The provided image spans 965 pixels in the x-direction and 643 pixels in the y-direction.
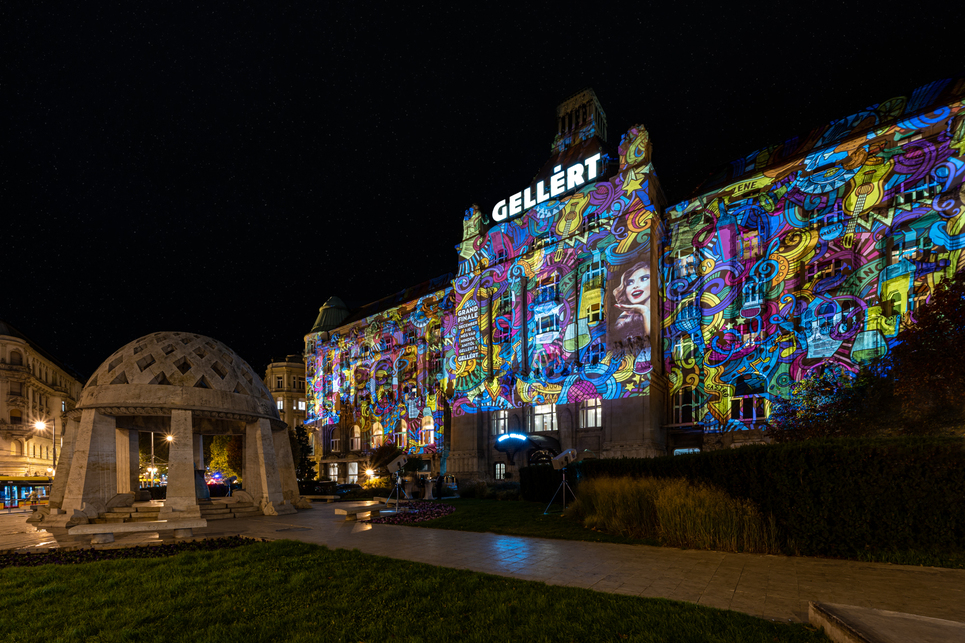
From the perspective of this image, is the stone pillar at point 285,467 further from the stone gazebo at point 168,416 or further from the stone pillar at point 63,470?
the stone pillar at point 63,470

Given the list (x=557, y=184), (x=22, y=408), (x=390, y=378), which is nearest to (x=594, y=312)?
(x=557, y=184)

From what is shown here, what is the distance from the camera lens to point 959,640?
5051mm

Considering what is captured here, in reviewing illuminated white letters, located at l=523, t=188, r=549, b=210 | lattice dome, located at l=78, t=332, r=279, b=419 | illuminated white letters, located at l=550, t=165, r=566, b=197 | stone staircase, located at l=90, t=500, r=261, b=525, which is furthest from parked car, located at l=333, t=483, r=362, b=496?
illuminated white letters, located at l=550, t=165, r=566, b=197

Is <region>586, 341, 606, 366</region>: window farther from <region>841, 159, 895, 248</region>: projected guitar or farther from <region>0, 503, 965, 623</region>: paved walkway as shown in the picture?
<region>0, 503, 965, 623</region>: paved walkway

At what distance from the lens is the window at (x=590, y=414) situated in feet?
135

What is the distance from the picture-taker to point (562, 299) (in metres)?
43.6

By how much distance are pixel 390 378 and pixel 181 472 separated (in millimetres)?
44189

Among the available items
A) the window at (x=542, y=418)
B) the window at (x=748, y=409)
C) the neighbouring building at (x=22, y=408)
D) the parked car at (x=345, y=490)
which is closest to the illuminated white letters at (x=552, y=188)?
the window at (x=542, y=418)

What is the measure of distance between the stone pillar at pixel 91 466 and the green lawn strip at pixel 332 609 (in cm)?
1209

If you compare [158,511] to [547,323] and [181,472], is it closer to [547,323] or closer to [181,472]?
[181,472]

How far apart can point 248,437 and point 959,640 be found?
25620 millimetres

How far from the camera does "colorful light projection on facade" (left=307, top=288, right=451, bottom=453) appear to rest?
59.4 meters

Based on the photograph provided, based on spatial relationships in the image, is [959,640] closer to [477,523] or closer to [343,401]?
[477,523]

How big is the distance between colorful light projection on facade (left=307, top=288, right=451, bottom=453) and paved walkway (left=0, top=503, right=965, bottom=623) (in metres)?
43.6
